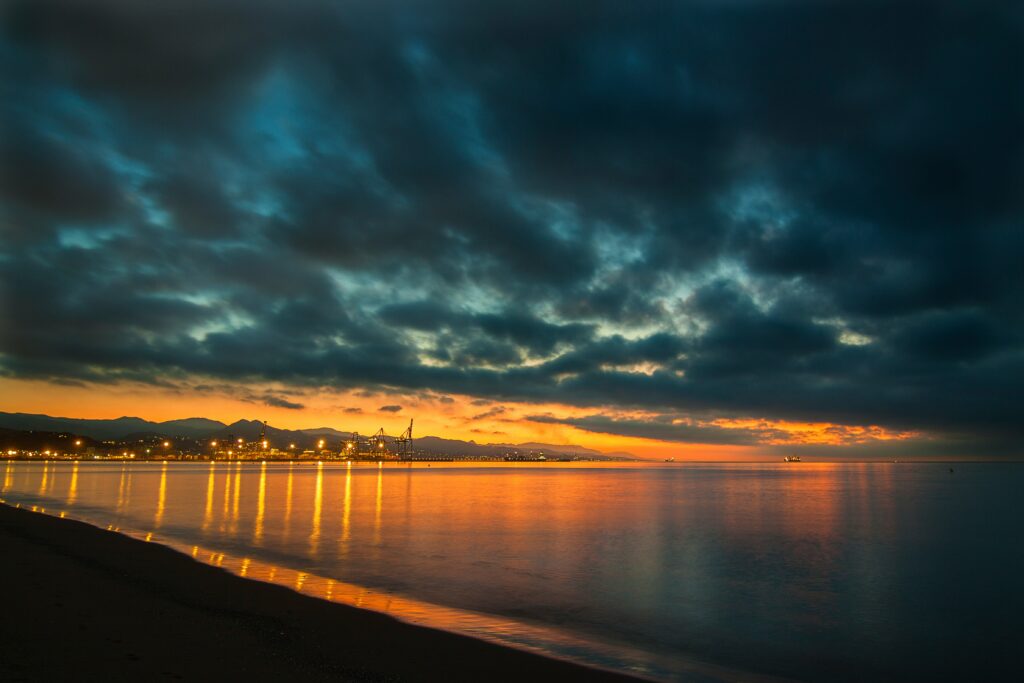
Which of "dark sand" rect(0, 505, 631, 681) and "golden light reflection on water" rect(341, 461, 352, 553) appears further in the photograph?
"golden light reflection on water" rect(341, 461, 352, 553)

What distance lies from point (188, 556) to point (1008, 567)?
36266mm

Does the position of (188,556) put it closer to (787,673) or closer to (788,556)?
(787,673)

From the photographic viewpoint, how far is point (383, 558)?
96.7 ft

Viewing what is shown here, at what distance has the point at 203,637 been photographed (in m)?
11.3

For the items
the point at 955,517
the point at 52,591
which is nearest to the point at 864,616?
the point at 52,591

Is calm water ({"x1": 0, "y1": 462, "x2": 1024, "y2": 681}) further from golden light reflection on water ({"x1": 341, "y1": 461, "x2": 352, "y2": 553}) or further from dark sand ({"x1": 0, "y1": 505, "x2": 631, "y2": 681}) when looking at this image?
dark sand ({"x1": 0, "y1": 505, "x2": 631, "y2": 681})

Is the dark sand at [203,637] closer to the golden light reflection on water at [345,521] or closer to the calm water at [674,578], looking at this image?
the calm water at [674,578]

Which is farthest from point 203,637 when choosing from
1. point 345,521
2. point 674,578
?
point 345,521

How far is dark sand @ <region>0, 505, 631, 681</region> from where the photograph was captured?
9.48 meters

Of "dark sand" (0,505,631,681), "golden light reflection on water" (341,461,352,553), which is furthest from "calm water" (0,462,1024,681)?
"dark sand" (0,505,631,681)

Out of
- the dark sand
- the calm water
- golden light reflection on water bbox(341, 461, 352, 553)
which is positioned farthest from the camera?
golden light reflection on water bbox(341, 461, 352, 553)

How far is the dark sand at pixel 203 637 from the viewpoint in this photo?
9477mm

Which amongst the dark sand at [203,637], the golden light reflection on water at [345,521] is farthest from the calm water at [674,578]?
the dark sand at [203,637]

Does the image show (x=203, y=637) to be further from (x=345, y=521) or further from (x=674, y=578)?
(x=345, y=521)
